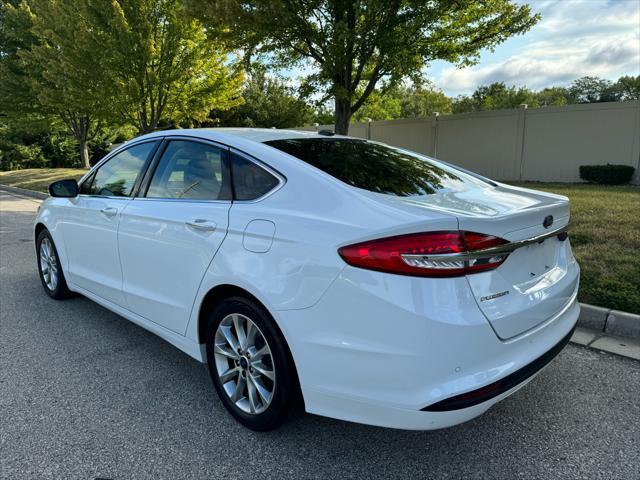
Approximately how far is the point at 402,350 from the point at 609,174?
15392 millimetres

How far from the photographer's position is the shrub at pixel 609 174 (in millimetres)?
14398

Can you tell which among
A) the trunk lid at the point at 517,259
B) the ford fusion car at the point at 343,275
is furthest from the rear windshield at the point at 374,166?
the trunk lid at the point at 517,259

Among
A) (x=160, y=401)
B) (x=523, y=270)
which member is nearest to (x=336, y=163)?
(x=523, y=270)

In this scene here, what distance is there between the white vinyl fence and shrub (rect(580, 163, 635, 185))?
588 mm

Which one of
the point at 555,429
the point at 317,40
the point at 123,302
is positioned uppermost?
the point at 317,40

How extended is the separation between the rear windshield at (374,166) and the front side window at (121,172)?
1.30 metres

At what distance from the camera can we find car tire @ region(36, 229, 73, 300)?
15.2 ft

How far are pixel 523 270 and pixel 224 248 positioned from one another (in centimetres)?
151

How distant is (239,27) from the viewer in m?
11.2

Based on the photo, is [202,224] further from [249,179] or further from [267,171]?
[267,171]

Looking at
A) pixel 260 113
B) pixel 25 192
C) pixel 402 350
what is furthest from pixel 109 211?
pixel 260 113

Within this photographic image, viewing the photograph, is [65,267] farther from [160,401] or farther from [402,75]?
[402,75]

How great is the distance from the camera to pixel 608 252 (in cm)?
521

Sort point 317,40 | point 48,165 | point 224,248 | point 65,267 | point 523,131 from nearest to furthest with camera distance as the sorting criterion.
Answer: point 224,248
point 65,267
point 317,40
point 523,131
point 48,165
